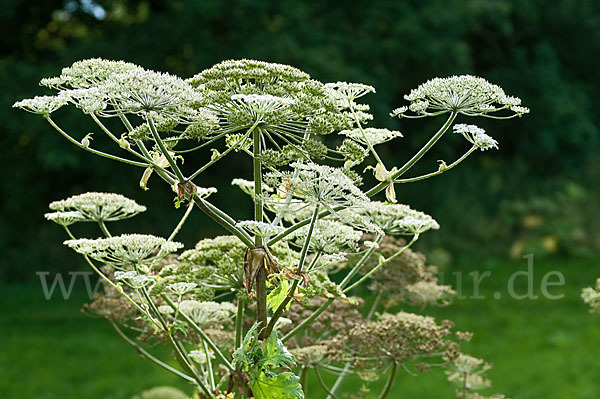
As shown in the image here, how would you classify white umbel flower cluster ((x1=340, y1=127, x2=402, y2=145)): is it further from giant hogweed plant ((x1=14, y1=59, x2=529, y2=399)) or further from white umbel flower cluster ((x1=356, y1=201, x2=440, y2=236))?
white umbel flower cluster ((x1=356, y1=201, x2=440, y2=236))

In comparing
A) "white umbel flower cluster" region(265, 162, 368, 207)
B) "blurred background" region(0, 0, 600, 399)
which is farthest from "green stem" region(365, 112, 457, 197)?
"blurred background" region(0, 0, 600, 399)

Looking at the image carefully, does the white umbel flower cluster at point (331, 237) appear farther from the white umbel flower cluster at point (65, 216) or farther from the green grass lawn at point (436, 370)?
the green grass lawn at point (436, 370)

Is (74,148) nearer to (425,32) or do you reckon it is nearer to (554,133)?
(425,32)

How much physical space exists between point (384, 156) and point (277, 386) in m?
10.0

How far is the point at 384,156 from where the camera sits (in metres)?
12.4

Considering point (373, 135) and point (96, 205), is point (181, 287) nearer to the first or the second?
point (96, 205)

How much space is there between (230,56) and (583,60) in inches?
329

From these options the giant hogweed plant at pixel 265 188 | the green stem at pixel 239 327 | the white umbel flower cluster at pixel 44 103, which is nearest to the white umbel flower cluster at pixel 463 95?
the giant hogweed plant at pixel 265 188

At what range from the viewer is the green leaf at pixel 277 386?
2.60 meters

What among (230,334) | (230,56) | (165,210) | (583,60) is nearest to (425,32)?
(230,56)

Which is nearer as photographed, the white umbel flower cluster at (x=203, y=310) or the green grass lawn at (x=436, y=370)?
the white umbel flower cluster at (x=203, y=310)

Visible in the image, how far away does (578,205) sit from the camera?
12180mm

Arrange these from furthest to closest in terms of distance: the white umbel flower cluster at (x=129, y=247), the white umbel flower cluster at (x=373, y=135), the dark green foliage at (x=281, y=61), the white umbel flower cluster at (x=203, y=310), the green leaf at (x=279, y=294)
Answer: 1. the dark green foliage at (x=281, y=61)
2. the white umbel flower cluster at (x=203, y=310)
3. the white umbel flower cluster at (x=373, y=135)
4. the white umbel flower cluster at (x=129, y=247)
5. the green leaf at (x=279, y=294)

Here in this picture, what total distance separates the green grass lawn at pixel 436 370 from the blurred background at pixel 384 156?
3 cm
